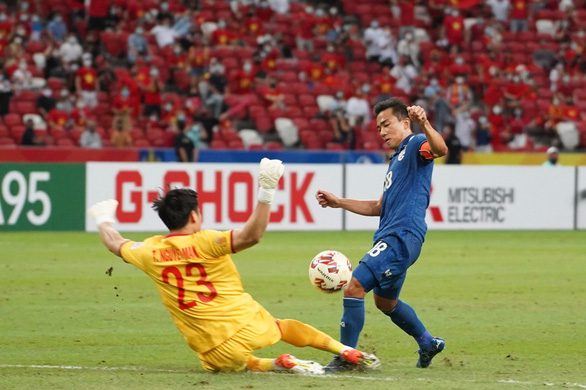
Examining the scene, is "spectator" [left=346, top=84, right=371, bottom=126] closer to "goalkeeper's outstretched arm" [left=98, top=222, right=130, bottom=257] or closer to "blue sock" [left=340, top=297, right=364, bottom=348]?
"blue sock" [left=340, top=297, right=364, bottom=348]

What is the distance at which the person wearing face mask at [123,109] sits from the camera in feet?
83.6

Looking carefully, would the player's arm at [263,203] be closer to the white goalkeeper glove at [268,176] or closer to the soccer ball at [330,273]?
the white goalkeeper glove at [268,176]

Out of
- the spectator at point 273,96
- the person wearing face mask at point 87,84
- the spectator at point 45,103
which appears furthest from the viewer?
the spectator at point 273,96

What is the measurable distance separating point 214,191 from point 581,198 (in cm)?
877

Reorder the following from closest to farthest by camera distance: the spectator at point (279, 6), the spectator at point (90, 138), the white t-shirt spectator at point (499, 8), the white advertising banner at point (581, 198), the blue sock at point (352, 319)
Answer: the blue sock at point (352, 319) < the white advertising banner at point (581, 198) < the spectator at point (90, 138) < the spectator at point (279, 6) < the white t-shirt spectator at point (499, 8)

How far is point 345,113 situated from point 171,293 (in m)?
21.3

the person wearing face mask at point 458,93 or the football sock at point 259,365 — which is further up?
the person wearing face mask at point 458,93

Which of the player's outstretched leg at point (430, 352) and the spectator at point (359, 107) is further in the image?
the spectator at point (359, 107)

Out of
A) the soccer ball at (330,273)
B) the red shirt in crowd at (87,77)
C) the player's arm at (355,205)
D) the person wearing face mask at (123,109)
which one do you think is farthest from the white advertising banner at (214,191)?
the soccer ball at (330,273)

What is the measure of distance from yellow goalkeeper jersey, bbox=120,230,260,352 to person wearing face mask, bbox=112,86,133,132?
18.7 meters

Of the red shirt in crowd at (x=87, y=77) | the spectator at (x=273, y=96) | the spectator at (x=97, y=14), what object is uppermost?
the spectator at (x=97, y=14)

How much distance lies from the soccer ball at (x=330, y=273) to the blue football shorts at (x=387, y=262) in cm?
33

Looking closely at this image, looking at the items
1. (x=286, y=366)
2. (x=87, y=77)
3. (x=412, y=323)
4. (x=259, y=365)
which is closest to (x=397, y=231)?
(x=412, y=323)

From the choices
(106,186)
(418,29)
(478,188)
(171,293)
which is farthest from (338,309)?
(418,29)
